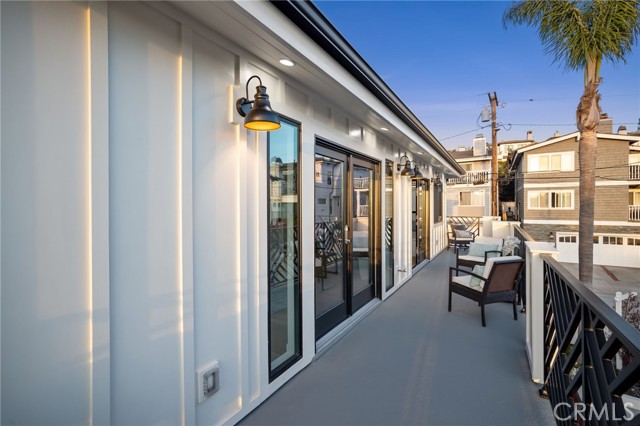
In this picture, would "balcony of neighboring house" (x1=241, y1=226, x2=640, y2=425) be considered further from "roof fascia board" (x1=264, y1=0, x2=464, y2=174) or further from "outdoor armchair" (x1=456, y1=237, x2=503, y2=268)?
"outdoor armchair" (x1=456, y1=237, x2=503, y2=268)

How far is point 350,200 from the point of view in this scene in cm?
406

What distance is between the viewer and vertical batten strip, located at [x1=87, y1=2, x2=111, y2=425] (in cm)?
141

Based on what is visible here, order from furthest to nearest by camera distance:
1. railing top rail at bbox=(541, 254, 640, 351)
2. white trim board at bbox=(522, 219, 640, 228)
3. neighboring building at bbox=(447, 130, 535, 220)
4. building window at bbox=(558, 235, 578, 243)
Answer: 1. neighboring building at bbox=(447, 130, 535, 220)
2. building window at bbox=(558, 235, 578, 243)
3. white trim board at bbox=(522, 219, 640, 228)
4. railing top rail at bbox=(541, 254, 640, 351)

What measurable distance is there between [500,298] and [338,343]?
213cm

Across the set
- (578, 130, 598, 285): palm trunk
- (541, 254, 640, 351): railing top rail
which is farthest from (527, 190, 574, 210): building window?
(541, 254, 640, 351): railing top rail

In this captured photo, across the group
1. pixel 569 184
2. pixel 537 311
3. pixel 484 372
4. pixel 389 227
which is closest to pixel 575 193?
pixel 569 184

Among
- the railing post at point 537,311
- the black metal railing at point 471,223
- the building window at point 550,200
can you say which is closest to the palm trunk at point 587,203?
the railing post at point 537,311

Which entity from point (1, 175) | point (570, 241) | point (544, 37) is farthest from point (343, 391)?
point (570, 241)

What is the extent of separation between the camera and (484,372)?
9.23 feet

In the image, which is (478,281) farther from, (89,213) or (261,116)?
(89,213)

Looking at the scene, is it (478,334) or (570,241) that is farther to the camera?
(570,241)

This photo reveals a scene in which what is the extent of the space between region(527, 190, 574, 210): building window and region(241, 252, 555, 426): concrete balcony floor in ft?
54.9

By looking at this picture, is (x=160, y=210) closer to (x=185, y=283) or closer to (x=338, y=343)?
(x=185, y=283)

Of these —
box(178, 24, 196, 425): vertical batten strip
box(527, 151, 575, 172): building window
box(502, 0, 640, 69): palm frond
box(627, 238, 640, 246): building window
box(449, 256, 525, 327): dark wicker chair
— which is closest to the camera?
box(178, 24, 196, 425): vertical batten strip
